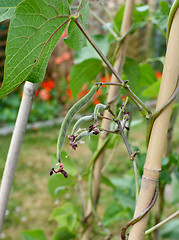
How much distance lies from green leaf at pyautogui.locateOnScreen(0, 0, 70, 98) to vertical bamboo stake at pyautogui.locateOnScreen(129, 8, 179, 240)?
0.41ft

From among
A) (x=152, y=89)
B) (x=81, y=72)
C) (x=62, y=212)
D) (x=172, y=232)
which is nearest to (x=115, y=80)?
(x=81, y=72)

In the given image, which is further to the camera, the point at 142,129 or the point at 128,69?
the point at 142,129

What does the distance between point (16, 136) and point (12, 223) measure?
1.34 m

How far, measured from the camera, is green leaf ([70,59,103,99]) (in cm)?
73

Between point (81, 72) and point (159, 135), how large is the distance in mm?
A: 414

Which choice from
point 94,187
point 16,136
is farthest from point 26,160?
point 16,136

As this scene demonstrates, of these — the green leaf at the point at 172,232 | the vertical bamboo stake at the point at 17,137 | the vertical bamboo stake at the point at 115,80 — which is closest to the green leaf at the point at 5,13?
the vertical bamboo stake at the point at 17,137

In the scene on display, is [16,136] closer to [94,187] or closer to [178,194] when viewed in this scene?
[94,187]

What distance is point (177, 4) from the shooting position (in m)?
0.35

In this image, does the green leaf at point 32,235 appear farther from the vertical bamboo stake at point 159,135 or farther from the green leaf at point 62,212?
the vertical bamboo stake at point 159,135

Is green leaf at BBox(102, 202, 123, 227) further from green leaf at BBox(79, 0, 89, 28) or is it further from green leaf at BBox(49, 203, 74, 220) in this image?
green leaf at BBox(79, 0, 89, 28)

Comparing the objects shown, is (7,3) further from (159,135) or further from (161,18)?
(161,18)

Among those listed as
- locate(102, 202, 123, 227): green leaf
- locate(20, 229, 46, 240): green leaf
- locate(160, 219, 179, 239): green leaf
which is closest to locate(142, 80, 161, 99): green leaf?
locate(102, 202, 123, 227): green leaf

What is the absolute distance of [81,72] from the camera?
742 mm
